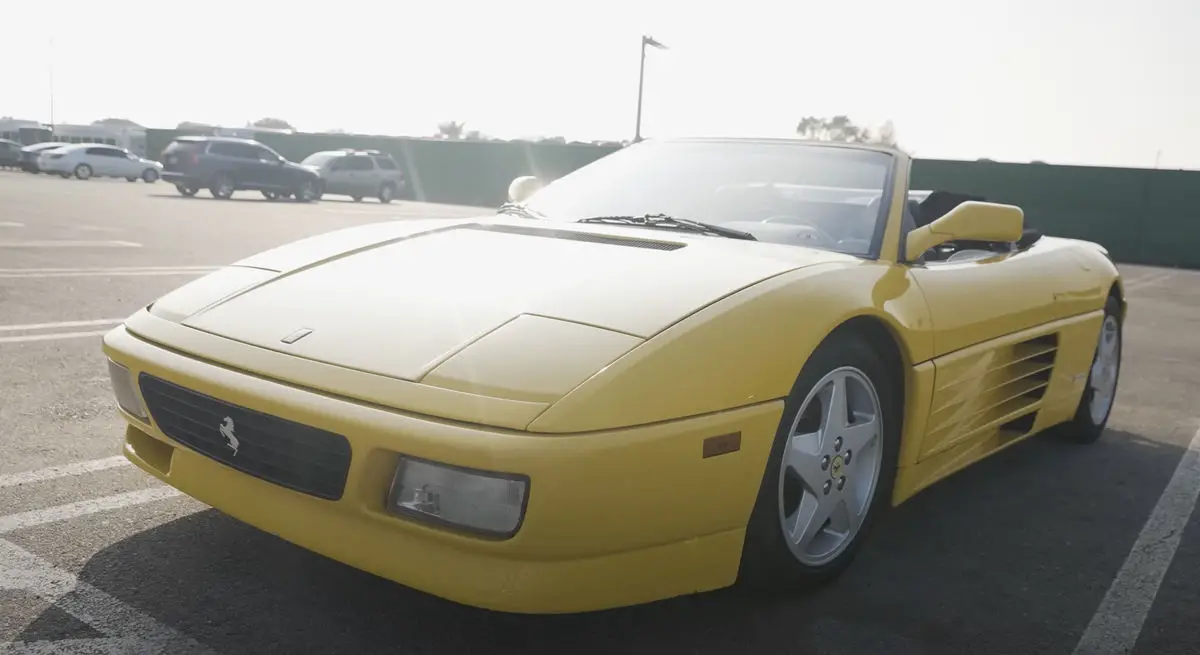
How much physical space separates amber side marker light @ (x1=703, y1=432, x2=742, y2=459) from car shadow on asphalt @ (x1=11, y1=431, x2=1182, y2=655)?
0.48 m

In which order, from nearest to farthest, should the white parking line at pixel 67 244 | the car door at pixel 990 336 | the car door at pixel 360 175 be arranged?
1. the car door at pixel 990 336
2. the white parking line at pixel 67 244
3. the car door at pixel 360 175

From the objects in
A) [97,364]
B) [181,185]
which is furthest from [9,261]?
[181,185]

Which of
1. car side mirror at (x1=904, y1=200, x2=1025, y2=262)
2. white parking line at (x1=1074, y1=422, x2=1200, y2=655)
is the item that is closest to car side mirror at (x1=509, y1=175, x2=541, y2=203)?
car side mirror at (x1=904, y1=200, x2=1025, y2=262)

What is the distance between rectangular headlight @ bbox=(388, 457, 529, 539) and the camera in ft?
6.15

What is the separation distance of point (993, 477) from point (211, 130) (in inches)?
2058

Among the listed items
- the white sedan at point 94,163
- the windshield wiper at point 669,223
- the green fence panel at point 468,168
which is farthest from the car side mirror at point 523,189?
the white sedan at point 94,163

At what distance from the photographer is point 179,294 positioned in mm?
2672

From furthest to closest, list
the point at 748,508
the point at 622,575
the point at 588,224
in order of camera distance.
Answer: the point at 588,224, the point at 748,508, the point at 622,575

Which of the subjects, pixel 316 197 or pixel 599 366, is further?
pixel 316 197

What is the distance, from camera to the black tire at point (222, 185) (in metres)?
23.1

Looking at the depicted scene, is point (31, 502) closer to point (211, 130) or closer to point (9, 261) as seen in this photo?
point (9, 261)

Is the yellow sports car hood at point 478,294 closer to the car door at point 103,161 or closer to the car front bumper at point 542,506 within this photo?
the car front bumper at point 542,506

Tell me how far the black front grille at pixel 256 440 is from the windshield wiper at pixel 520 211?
1.38m

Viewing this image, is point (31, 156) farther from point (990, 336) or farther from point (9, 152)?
point (990, 336)
